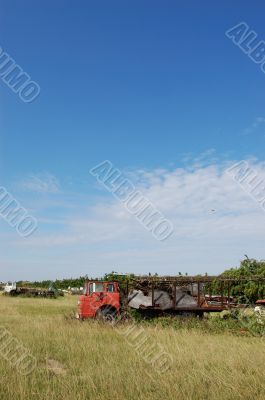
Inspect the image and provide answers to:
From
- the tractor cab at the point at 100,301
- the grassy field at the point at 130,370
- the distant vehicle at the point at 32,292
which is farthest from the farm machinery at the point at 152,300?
the distant vehicle at the point at 32,292

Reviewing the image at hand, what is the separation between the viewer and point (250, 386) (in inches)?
263

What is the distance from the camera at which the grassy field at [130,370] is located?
654cm

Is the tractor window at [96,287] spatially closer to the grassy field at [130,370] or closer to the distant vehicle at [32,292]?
the grassy field at [130,370]

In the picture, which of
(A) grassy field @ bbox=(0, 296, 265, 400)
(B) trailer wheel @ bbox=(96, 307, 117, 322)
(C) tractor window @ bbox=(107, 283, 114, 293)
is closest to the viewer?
(A) grassy field @ bbox=(0, 296, 265, 400)

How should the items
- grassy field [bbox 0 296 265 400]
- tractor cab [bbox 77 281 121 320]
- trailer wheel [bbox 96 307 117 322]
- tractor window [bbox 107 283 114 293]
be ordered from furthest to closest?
tractor window [bbox 107 283 114 293], tractor cab [bbox 77 281 121 320], trailer wheel [bbox 96 307 117 322], grassy field [bbox 0 296 265 400]

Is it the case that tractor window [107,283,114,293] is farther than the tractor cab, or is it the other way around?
tractor window [107,283,114,293]

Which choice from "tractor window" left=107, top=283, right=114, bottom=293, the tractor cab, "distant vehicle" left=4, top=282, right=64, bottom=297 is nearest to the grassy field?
the tractor cab

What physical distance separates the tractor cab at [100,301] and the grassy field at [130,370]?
14.0 feet

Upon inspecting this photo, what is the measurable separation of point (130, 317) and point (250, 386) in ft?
32.3

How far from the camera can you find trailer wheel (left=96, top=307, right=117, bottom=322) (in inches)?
640

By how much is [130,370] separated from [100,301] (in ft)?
28.7

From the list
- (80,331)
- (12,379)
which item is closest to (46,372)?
(12,379)

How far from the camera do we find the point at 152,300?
1627 centimetres

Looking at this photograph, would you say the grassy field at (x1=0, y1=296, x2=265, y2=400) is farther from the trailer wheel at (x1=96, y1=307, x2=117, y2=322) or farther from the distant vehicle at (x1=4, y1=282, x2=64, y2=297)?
the distant vehicle at (x1=4, y1=282, x2=64, y2=297)
